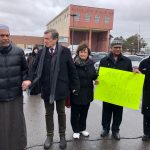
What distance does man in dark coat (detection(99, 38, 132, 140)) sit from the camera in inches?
212

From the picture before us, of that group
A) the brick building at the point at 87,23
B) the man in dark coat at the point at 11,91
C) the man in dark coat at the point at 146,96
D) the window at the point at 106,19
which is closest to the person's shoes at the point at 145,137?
the man in dark coat at the point at 146,96

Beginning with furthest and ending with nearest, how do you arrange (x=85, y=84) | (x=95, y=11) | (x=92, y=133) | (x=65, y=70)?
(x=95, y=11) < (x=92, y=133) < (x=85, y=84) < (x=65, y=70)

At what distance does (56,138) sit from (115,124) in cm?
115

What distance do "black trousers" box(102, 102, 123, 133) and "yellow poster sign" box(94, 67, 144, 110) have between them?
0.55 ft

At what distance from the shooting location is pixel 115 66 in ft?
18.2

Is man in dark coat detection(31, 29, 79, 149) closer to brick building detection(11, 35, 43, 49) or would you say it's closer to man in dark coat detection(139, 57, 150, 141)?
man in dark coat detection(139, 57, 150, 141)

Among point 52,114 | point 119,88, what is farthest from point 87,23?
point 52,114

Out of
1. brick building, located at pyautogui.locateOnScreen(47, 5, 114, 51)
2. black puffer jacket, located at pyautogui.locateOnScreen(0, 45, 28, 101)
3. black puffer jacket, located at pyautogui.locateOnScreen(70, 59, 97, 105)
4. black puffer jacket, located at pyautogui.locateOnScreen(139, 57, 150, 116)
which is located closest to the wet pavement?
black puffer jacket, located at pyautogui.locateOnScreen(139, 57, 150, 116)

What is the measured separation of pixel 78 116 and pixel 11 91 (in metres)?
1.77

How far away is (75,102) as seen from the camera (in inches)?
213

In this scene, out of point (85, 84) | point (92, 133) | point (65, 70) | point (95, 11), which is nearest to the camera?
point (65, 70)

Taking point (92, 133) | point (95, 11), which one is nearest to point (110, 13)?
point (95, 11)

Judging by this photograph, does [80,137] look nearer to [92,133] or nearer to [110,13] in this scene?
[92,133]

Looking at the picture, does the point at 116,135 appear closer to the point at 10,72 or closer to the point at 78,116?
the point at 78,116
